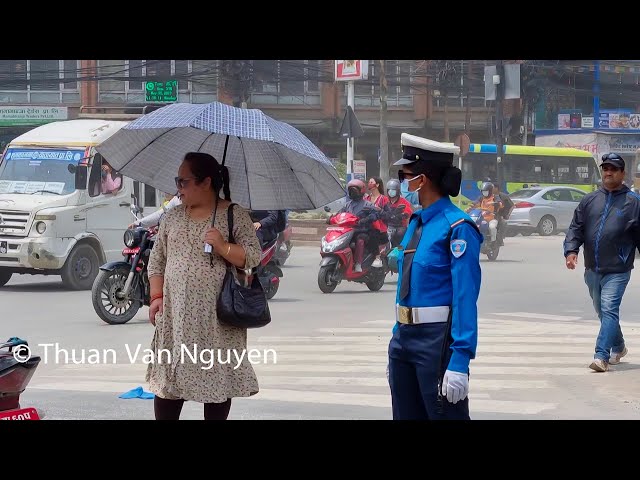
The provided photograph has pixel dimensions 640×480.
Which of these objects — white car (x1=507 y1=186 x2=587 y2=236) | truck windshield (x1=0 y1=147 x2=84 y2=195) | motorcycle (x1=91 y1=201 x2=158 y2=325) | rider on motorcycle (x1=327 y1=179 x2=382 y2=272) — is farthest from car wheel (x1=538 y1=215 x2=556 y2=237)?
motorcycle (x1=91 y1=201 x2=158 y2=325)

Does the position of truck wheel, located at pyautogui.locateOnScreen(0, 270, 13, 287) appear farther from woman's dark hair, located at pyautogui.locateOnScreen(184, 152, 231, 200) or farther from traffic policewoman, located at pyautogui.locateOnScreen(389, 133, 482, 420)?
traffic policewoman, located at pyautogui.locateOnScreen(389, 133, 482, 420)

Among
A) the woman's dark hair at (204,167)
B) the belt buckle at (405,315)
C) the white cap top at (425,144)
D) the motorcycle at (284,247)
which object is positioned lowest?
the motorcycle at (284,247)

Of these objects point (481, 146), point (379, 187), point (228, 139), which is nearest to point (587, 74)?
point (481, 146)

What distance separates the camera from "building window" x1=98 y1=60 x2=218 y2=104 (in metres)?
37.2

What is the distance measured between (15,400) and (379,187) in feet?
38.2

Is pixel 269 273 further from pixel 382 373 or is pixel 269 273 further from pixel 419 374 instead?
pixel 419 374

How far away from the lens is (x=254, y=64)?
1428 inches

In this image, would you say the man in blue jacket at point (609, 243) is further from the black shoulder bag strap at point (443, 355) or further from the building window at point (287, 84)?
the building window at point (287, 84)

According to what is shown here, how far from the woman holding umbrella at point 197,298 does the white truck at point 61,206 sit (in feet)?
34.2

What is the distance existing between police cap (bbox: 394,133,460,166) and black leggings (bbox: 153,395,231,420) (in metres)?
1.38

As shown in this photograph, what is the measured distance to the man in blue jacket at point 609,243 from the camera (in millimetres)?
8695

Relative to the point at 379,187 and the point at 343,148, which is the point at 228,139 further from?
the point at 343,148

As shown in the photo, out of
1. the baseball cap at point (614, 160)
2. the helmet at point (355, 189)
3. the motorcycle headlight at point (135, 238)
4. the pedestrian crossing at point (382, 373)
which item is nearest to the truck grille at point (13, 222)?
the motorcycle headlight at point (135, 238)
